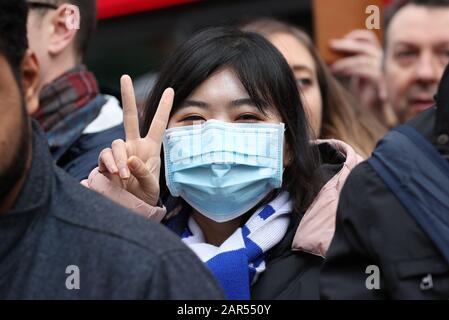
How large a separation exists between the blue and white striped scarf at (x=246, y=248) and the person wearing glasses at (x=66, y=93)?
0.94 metres

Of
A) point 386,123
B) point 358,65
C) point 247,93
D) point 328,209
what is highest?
point 247,93

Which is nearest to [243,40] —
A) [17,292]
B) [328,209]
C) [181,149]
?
[181,149]

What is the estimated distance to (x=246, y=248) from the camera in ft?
9.46

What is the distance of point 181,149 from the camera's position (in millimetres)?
2982

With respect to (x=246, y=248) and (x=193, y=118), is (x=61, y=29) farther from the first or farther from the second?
(x=246, y=248)

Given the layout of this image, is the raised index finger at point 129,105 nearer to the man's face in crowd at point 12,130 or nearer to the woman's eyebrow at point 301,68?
the man's face in crowd at point 12,130

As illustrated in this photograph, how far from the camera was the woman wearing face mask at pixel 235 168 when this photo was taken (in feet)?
9.30

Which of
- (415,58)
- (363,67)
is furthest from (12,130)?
(363,67)

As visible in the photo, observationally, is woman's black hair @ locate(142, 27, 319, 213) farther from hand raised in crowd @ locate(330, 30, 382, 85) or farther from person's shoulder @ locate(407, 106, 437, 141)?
hand raised in crowd @ locate(330, 30, 382, 85)

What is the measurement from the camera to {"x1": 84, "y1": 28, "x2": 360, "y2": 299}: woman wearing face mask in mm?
2836

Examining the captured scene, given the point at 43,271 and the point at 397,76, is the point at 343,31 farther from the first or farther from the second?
the point at 43,271

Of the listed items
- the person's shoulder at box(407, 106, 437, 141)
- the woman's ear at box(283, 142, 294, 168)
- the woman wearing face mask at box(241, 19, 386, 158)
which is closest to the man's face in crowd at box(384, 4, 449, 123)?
the woman wearing face mask at box(241, 19, 386, 158)

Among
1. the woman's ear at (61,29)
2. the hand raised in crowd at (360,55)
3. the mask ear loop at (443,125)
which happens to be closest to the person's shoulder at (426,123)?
the mask ear loop at (443,125)
